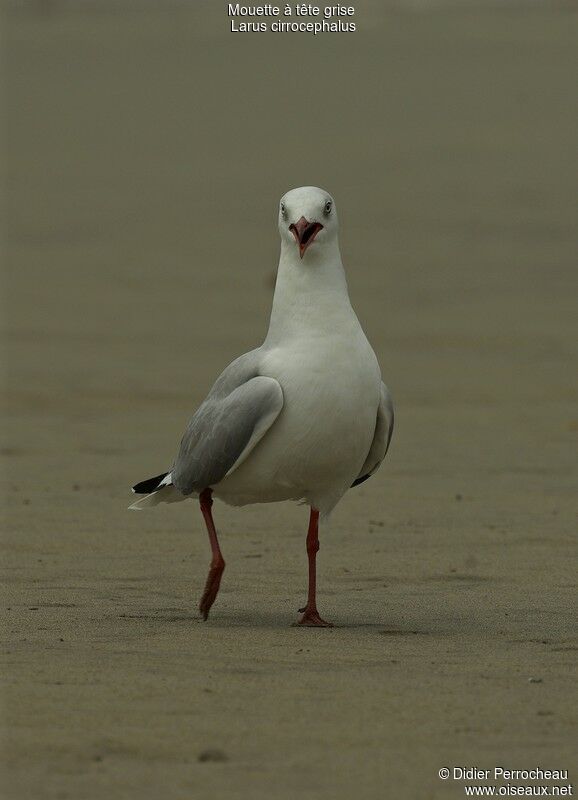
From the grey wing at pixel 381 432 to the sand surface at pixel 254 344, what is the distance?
2.15 ft

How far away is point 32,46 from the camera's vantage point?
33.7 meters

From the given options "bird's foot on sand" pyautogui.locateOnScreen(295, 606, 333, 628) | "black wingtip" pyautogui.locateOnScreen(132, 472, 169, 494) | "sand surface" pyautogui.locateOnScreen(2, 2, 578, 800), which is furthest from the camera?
"black wingtip" pyautogui.locateOnScreen(132, 472, 169, 494)

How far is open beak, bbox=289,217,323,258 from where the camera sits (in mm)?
6995

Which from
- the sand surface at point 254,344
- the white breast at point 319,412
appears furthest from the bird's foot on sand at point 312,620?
the white breast at point 319,412

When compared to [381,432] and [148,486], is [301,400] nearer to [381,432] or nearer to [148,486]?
[381,432]

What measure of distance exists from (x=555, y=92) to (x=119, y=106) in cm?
760

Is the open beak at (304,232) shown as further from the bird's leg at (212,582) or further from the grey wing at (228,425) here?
the bird's leg at (212,582)

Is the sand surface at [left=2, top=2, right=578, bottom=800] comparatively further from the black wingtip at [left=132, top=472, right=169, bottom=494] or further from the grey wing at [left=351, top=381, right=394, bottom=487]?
the grey wing at [left=351, top=381, right=394, bottom=487]

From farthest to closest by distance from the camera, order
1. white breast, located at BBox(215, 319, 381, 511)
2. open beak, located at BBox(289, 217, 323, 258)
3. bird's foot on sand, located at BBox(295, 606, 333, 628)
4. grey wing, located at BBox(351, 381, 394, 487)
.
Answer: grey wing, located at BBox(351, 381, 394, 487), bird's foot on sand, located at BBox(295, 606, 333, 628), open beak, located at BBox(289, 217, 323, 258), white breast, located at BBox(215, 319, 381, 511)

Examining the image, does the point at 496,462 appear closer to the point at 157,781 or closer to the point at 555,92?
the point at 157,781

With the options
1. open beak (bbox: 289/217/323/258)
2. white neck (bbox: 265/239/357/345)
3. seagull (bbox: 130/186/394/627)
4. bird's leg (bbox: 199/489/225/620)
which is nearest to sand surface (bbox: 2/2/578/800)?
bird's leg (bbox: 199/489/225/620)

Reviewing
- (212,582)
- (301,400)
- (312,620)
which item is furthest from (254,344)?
(301,400)

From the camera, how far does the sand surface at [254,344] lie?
5465 millimetres

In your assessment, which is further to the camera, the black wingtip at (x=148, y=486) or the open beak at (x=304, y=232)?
the black wingtip at (x=148, y=486)
